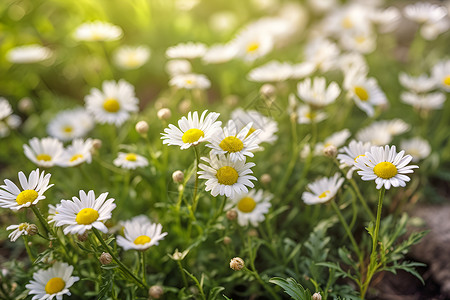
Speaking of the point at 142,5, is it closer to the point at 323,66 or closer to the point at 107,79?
the point at 107,79

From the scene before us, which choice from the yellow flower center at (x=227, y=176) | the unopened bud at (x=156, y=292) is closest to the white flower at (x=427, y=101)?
the yellow flower center at (x=227, y=176)

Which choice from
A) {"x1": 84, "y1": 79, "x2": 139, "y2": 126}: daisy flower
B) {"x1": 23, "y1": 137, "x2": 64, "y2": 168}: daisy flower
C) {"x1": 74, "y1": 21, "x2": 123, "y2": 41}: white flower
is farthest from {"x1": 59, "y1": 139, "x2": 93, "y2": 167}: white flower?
{"x1": 74, "y1": 21, "x2": 123, "y2": 41}: white flower

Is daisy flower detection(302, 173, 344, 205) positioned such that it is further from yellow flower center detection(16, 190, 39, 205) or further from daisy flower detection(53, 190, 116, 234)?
yellow flower center detection(16, 190, 39, 205)

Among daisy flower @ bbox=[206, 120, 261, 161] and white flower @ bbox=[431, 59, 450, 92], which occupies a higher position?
white flower @ bbox=[431, 59, 450, 92]

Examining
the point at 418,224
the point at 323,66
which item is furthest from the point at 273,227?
the point at 323,66

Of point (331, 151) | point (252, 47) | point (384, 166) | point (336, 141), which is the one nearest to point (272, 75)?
point (252, 47)

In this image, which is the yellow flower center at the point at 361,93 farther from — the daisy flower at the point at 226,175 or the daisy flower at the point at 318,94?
the daisy flower at the point at 226,175
